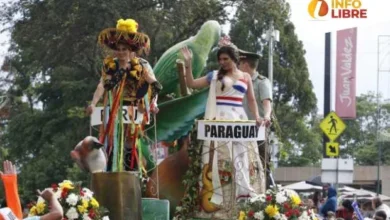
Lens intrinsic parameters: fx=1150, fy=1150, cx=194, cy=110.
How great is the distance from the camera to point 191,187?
11.8 meters

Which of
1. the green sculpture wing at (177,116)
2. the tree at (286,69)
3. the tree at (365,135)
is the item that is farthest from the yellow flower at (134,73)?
the tree at (365,135)

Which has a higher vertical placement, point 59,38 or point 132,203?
point 59,38

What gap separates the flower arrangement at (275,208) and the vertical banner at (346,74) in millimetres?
24015

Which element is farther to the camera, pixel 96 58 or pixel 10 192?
pixel 96 58

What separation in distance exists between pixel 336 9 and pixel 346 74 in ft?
19.6

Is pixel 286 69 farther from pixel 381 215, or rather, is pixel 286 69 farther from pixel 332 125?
pixel 381 215

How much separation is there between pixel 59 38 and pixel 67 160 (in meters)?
6.90

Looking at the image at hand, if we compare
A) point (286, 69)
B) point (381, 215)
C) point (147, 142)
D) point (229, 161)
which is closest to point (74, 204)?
point (229, 161)

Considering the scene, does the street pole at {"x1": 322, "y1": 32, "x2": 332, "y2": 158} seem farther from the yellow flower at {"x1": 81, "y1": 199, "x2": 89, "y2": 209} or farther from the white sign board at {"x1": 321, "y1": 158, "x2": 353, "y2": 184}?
the yellow flower at {"x1": 81, "y1": 199, "x2": 89, "y2": 209}

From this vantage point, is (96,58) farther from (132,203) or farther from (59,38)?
(132,203)

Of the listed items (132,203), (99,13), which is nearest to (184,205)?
(132,203)

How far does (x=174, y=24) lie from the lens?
31531 millimetres

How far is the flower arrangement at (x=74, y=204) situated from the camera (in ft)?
30.5

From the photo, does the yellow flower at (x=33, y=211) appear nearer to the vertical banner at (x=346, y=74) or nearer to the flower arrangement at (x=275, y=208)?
the flower arrangement at (x=275, y=208)
